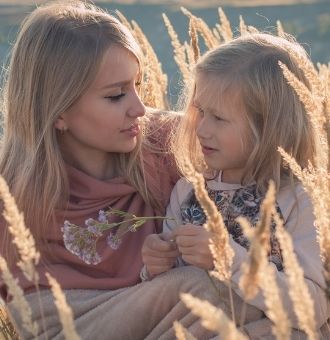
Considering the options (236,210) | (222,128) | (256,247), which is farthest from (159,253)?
(256,247)

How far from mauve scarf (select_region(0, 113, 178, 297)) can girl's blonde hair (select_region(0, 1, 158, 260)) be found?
0.04 metres

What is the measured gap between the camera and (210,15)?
1770cm

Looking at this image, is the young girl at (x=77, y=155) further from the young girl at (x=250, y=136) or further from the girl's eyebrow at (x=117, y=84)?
the young girl at (x=250, y=136)

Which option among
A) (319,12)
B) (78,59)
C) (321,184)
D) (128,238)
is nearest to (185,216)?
(128,238)

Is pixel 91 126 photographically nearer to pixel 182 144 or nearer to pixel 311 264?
pixel 182 144

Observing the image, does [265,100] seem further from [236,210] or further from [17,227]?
[17,227]

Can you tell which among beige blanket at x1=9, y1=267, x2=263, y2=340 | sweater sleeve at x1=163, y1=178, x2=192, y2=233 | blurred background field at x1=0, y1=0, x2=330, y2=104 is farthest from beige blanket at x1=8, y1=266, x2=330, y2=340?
blurred background field at x1=0, y1=0, x2=330, y2=104

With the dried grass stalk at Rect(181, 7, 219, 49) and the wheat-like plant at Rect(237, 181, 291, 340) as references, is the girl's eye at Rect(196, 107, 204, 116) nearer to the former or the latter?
the dried grass stalk at Rect(181, 7, 219, 49)

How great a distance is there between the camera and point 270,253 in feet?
8.73

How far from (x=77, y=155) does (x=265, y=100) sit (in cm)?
73

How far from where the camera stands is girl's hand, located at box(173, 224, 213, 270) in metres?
2.46

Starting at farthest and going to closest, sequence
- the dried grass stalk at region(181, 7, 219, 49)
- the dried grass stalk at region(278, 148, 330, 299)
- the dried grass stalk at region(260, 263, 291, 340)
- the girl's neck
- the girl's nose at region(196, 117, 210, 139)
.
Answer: the dried grass stalk at region(181, 7, 219, 49) → the girl's neck → the girl's nose at region(196, 117, 210, 139) → the dried grass stalk at region(278, 148, 330, 299) → the dried grass stalk at region(260, 263, 291, 340)

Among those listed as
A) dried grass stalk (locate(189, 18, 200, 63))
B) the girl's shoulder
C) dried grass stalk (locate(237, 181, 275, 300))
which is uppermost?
dried grass stalk (locate(237, 181, 275, 300))

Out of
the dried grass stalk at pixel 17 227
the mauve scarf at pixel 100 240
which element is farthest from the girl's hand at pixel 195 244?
the dried grass stalk at pixel 17 227
